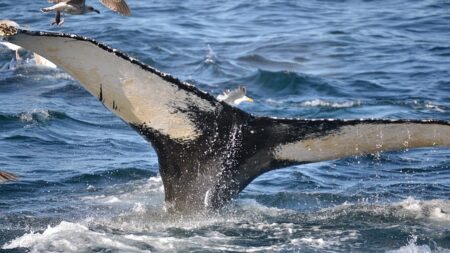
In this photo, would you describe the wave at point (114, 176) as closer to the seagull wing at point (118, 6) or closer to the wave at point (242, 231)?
the wave at point (242, 231)

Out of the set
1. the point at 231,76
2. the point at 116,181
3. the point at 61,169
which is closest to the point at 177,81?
the point at 116,181

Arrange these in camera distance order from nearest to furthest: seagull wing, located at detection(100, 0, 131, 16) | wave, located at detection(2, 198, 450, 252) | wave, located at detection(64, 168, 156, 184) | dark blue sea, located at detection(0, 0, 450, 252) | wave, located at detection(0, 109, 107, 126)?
wave, located at detection(2, 198, 450, 252) → dark blue sea, located at detection(0, 0, 450, 252) → wave, located at detection(64, 168, 156, 184) → seagull wing, located at detection(100, 0, 131, 16) → wave, located at detection(0, 109, 107, 126)

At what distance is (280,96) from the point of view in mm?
16297

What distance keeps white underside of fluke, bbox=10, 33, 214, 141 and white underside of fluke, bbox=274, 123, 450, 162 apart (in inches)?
23.8

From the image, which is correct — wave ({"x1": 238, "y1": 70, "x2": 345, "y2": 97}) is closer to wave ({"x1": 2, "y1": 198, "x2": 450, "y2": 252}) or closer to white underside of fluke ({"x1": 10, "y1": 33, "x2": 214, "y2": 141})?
wave ({"x1": 2, "y1": 198, "x2": 450, "y2": 252})

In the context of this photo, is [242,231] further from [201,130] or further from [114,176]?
[114,176]

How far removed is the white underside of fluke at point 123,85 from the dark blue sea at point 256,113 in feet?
2.91

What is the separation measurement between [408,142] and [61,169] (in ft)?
15.2

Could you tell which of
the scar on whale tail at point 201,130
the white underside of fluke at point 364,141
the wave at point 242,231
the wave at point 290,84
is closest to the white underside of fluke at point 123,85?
the scar on whale tail at point 201,130

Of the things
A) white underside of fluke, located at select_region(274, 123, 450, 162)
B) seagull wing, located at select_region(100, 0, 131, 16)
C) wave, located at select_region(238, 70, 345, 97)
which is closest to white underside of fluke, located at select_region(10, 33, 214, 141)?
white underside of fluke, located at select_region(274, 123, 450, 162)

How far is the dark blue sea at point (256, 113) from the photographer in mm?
6914

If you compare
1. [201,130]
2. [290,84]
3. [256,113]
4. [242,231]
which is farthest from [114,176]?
[290,84]

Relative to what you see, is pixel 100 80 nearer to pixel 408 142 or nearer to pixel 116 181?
pixel 408 142

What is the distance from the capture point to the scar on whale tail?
5.80 metres
